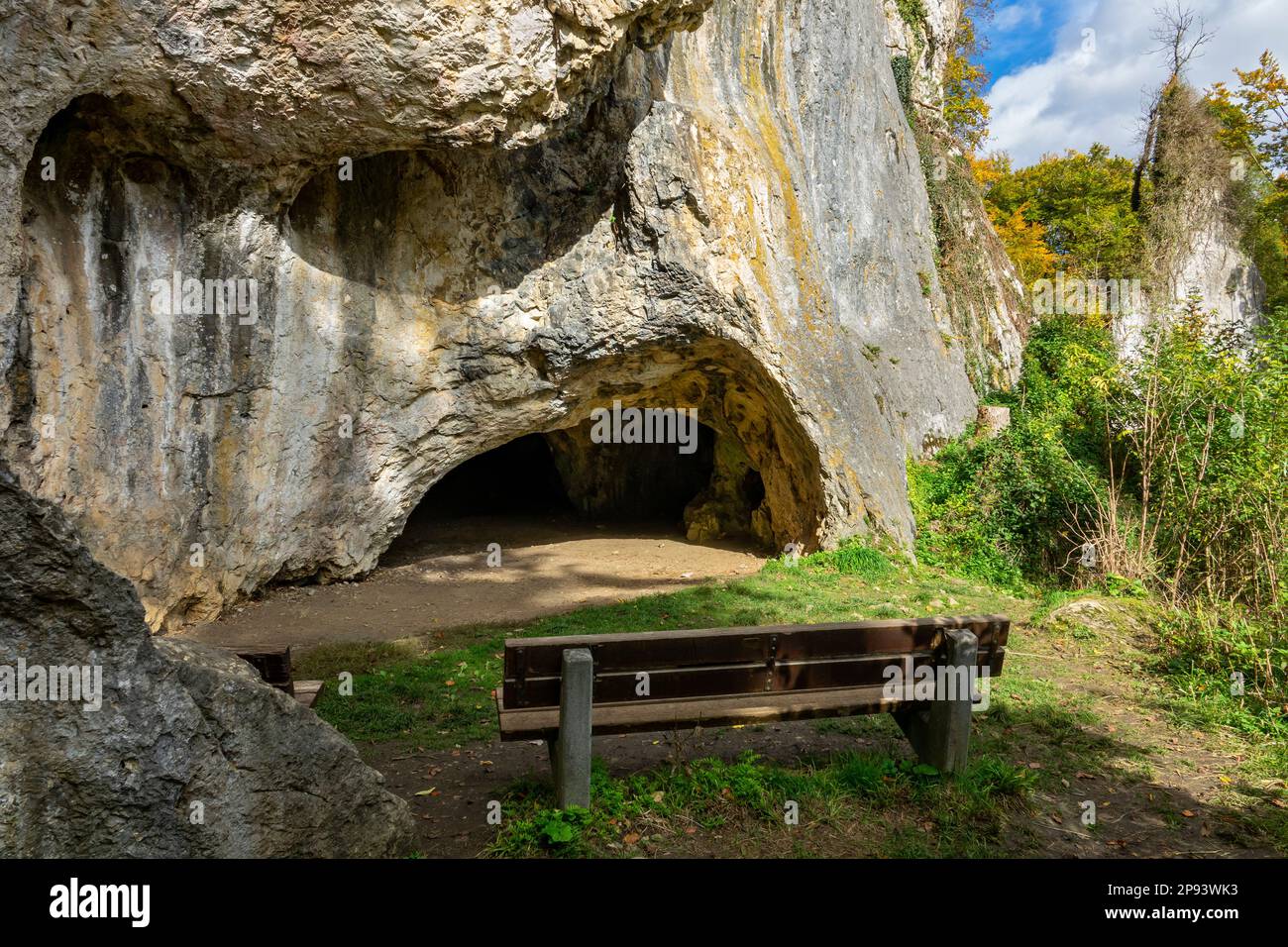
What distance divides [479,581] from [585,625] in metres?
2.76

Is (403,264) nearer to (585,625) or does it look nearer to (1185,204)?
(585,625)

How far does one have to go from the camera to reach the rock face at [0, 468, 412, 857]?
8.27ft

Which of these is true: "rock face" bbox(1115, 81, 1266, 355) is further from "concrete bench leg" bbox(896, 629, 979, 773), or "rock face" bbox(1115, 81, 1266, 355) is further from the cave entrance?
"concrete bench leg" bbox(896, 629, 979, 773)

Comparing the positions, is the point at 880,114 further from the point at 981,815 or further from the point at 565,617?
the point at 981,815

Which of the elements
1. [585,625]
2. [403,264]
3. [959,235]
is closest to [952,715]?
[585,625]

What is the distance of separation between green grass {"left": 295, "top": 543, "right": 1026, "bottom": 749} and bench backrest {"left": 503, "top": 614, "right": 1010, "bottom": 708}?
177 centimetres

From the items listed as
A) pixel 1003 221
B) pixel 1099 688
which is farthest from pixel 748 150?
pixel 1003 221

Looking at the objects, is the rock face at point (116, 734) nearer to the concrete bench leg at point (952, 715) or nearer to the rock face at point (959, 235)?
the concrete bench leg at point (952, 715)

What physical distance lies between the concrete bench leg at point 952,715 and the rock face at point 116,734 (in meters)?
3.01

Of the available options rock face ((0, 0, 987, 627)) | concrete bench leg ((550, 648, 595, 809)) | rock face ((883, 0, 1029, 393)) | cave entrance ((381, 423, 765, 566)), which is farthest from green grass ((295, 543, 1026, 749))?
rock face ((883, 0, 1029, 393))

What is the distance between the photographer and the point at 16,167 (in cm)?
600

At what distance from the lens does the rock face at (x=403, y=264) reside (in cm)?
679

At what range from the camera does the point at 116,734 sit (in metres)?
2.65

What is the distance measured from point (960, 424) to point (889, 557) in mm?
5765
